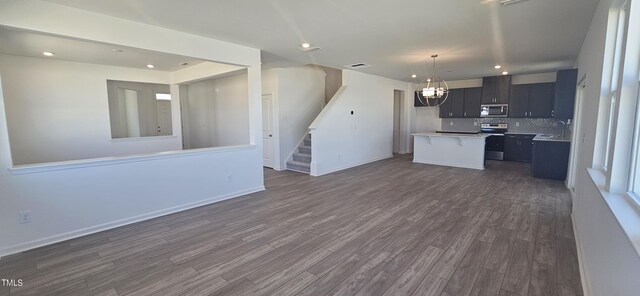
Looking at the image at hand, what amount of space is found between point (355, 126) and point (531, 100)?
16.2ft

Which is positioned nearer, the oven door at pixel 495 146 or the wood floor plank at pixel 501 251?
the wood floor plank at pixel 501 251

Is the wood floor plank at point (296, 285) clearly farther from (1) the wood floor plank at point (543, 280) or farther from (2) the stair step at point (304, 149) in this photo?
(2) the stair step at point (304, 149)

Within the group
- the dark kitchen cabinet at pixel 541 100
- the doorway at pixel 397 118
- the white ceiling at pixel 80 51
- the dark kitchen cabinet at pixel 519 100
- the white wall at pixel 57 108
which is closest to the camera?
the white ceiling at pixel 80 51

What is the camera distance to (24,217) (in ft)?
9.36

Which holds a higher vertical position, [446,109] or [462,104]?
[462,104]

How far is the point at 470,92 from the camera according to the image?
8547 millimetres

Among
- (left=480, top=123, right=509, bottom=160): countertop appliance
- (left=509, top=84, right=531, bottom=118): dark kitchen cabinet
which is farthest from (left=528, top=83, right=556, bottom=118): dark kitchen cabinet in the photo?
(left=480, top=123, right=509, bottom=160): countertop appliance

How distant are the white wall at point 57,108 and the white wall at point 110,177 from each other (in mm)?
3248

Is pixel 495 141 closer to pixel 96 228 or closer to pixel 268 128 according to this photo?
pixel 268 128

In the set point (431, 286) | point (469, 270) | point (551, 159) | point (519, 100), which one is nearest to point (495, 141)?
point (519, 100)

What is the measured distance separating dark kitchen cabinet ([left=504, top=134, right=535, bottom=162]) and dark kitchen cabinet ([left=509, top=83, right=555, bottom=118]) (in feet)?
1.97

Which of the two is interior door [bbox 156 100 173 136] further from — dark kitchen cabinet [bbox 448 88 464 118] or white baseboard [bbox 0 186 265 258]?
dark kitchen cabinet [bbox 448 88 464 118]

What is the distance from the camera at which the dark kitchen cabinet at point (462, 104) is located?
848cm

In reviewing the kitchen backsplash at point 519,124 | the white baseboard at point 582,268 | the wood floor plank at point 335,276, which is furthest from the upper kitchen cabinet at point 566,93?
the wood floor plank at point 335,276
